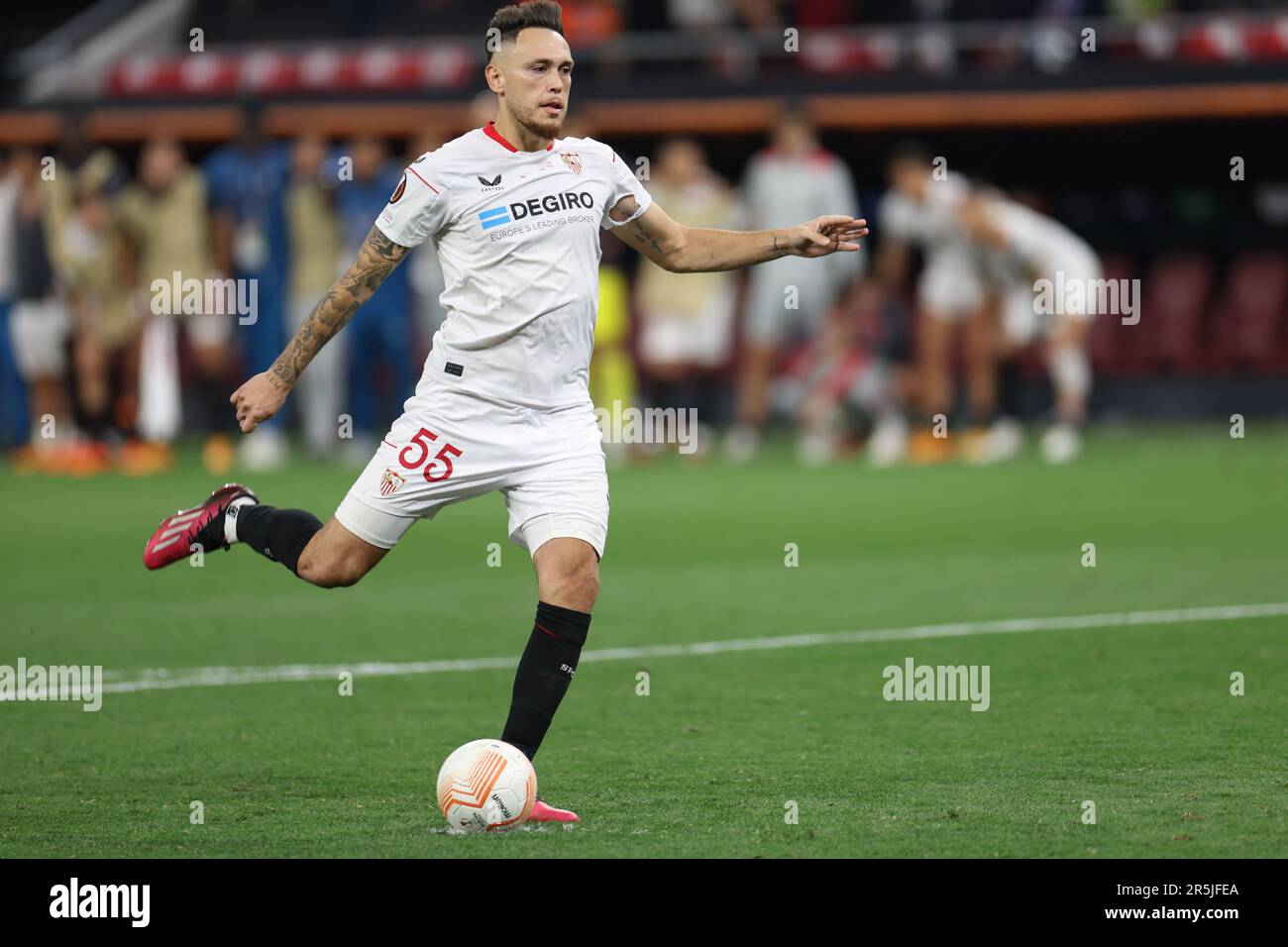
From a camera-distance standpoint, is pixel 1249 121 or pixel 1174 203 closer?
pixel 1249 121

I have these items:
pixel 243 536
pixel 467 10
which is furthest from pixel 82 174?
pixel 243 536

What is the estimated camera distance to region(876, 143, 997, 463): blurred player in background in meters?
19.7

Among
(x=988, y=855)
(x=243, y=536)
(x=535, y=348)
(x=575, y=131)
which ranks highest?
(x=575, y=131)

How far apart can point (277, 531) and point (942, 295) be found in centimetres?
1342

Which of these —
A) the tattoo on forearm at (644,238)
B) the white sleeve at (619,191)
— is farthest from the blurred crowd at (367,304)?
the white sleeve at (619,191)

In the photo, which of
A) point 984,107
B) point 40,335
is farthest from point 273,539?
point 984,107

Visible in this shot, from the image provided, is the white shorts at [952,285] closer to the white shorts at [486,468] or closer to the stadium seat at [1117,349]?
the stadium seat at [1117,349]

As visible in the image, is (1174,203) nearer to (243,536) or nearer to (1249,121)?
(1249,121)

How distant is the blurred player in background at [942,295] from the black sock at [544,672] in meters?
13.3

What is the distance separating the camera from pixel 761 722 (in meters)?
7.93

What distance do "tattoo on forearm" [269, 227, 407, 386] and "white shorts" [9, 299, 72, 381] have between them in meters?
14.3

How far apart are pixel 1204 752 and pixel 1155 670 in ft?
5.61

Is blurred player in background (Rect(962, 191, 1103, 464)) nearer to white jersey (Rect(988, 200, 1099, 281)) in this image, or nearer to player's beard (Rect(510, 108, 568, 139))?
white jersey (Rect(988, 200, 1099, 281))

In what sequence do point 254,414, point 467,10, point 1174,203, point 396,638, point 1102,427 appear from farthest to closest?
point 467,10 → point 1174,203 → point 1102,427 → point 396,638 → point 254,414
